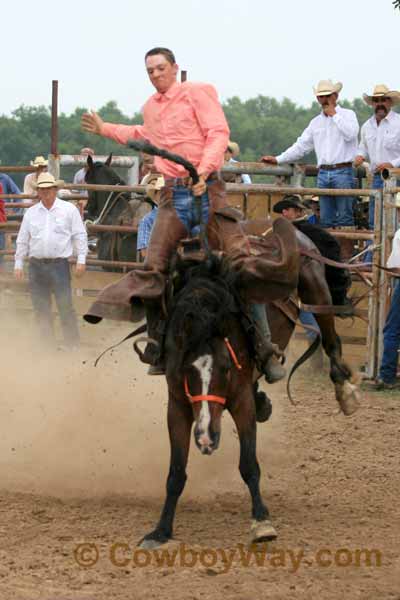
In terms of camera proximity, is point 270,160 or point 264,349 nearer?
point 264,349

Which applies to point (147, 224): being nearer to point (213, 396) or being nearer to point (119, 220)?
point (119, 220)

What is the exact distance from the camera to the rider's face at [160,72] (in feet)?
20.0

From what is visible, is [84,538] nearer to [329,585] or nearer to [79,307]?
[329,585]

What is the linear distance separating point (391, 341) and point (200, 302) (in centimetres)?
474

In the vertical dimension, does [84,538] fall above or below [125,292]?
below

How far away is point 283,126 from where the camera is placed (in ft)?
260

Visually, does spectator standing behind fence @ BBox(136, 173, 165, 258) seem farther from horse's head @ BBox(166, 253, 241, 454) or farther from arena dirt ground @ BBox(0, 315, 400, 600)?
horse's head @ BBox(166, 253, 241, 454)

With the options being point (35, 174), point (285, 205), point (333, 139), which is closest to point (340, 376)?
point (285, 205)

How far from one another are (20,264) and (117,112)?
7356 cm

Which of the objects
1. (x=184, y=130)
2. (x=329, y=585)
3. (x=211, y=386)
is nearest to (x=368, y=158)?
(x=184, y=130)

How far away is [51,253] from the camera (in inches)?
446

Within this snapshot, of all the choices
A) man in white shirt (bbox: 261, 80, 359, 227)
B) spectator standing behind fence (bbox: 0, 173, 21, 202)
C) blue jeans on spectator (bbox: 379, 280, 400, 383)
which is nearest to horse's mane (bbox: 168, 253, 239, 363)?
blue jeans on spectator (bbox: 379, 280, 400, 383)

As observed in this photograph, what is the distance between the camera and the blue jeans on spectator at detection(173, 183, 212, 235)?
6164 millimetres

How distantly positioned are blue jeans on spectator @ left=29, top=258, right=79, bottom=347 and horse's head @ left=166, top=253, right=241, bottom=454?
5810 mm
